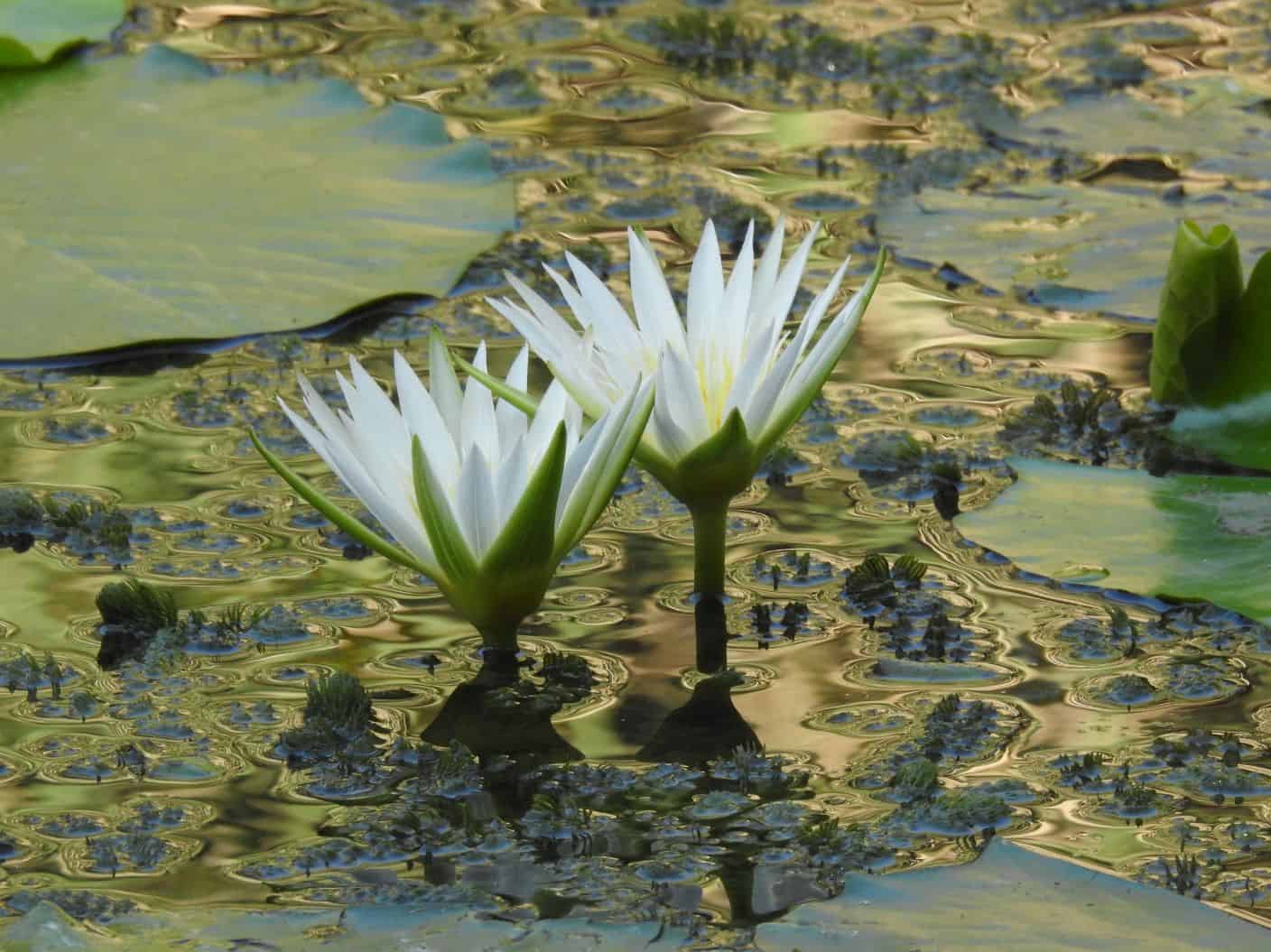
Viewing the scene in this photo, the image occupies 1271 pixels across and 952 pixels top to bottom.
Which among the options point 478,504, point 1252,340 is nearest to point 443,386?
point 478,504

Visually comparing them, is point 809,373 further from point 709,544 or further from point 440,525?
point 440,525

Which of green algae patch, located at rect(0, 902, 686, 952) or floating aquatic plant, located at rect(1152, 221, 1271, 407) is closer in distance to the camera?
green algae patch, located at rect(0, 902, 686, 952)

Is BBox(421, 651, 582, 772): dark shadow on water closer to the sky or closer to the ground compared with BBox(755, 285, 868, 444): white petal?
closer to the ground

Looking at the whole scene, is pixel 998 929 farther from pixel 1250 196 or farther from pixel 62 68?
pixel 62 68

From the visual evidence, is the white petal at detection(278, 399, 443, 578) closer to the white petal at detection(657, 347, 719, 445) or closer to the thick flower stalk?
the thick flower stalk

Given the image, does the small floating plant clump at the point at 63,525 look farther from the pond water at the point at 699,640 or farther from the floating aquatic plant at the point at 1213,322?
the floating aquatic plant at the point at 1213,322

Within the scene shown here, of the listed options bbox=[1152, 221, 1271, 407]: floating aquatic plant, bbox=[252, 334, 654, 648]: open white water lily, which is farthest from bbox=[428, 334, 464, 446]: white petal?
bbox=[1152, 221, 1271, 407]: floating aquatic plant

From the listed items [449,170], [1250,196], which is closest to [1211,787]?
[1250,196]
